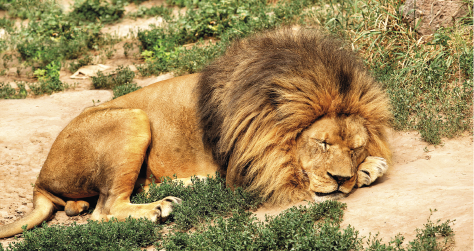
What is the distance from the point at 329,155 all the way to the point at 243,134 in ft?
2.60

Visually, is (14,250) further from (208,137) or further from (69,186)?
(208,137)

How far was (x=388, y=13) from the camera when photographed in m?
6.53

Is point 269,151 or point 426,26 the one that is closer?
point 269,151

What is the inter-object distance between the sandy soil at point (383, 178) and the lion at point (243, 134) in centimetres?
28

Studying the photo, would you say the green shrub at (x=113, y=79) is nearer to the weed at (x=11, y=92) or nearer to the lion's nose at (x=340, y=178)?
the weed at (x=11, y=92)

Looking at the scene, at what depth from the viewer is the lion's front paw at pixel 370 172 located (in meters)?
4.15

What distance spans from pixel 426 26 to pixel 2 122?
603 cm

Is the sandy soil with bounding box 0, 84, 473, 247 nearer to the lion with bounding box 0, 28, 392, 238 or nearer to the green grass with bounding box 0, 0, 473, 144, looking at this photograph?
the lion with bounding box 0, 28, 392, 238

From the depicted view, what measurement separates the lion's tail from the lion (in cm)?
1

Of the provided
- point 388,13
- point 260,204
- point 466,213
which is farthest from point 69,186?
point 388,13

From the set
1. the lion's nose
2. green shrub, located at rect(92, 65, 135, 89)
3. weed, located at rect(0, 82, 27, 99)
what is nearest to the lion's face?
the lion's nose

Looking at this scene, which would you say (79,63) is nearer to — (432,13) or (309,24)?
(309,24)

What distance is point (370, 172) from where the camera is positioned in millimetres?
4164

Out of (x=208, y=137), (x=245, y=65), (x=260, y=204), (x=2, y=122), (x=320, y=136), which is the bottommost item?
(x=2, y=122)
